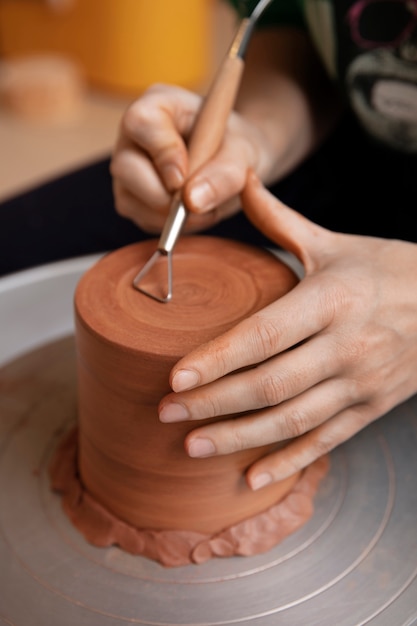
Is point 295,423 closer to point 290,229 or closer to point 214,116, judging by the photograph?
point 290,229

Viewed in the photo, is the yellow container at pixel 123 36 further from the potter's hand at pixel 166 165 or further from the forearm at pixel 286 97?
the potter's hand at pixel 166 165

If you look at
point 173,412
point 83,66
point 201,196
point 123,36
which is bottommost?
point 83,66

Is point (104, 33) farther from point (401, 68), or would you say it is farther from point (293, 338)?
point (293, 338)

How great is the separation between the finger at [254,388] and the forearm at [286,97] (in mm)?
493

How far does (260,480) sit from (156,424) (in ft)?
0.47

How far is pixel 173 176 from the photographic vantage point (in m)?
0.91

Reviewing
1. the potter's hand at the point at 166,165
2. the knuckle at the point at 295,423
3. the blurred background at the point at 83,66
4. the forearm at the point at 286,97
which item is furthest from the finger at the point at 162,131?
the blurred background at the point at 83,66

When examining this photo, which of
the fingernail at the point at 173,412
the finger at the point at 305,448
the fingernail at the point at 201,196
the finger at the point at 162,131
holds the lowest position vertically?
the finger at the point at 305,448

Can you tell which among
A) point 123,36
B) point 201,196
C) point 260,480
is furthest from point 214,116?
point 123,36

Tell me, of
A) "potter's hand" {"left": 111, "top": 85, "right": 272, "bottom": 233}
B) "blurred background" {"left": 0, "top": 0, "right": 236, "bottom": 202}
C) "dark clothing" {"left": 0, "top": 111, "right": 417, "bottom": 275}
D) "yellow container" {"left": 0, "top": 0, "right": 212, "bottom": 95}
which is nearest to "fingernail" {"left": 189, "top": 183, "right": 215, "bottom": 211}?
"potter's hand" {"left": 111, "top": 85, "right": 272, "bottom": 233}

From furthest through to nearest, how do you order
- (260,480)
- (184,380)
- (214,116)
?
1. (214,116)
2. (260,480)
3. (184,380)

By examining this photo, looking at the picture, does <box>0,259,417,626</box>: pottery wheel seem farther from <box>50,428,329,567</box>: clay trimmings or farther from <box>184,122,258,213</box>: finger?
<box>184,122,258,213</box>: finger

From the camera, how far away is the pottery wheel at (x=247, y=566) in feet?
2.58

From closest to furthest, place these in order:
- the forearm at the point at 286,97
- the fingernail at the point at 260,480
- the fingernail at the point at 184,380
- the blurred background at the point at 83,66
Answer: the fingernail at the point at 184,380
the fingernail at the point at 260,480
the forearm at the point at 286,97
the blurred background at the point at 83,66
